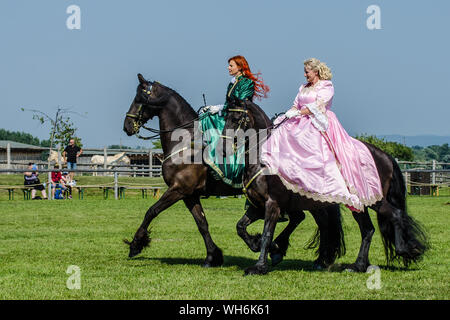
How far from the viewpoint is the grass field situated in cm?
682

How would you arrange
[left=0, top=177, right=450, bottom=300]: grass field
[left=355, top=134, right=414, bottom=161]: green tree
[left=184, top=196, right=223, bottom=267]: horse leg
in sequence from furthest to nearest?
[left=355, top=134, right=414, bottom=161]: green tree → [left=184, top=196, right=223, bottom=267]: horse leg → [left=0, top=177, right=450, bottom=300]: grass field

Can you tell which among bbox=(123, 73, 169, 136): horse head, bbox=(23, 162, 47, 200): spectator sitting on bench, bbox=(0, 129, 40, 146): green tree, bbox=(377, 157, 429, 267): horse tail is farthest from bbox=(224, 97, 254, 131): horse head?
bbox=(0, 129, 40, 146): green tree

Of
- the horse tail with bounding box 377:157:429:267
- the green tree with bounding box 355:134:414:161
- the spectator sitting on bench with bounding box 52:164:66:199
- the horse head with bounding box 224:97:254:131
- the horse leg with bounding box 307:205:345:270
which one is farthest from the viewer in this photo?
the green tree with bounding box 355:134:414:161

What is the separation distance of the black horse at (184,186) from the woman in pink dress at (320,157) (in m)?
0.95

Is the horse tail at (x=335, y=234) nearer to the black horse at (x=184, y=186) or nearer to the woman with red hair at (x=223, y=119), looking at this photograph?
the black horse at (x=184, y=186)

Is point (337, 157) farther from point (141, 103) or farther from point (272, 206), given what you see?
point (141, 103)

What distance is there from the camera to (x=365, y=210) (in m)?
8.56

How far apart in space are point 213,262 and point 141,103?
2372 millimetres

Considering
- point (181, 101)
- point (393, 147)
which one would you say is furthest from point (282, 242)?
point (393, 147)

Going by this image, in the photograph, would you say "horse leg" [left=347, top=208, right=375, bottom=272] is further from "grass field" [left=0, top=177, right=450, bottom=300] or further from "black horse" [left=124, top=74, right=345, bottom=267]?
"black horse" [left=124, top=74, right=345, bottom=267]

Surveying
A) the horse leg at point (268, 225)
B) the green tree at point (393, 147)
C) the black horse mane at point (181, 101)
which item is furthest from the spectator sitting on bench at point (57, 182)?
the green tree at point (393, 147)

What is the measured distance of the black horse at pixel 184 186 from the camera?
8.88 m
